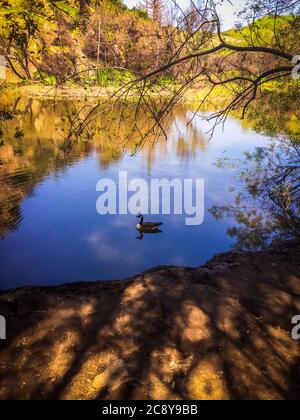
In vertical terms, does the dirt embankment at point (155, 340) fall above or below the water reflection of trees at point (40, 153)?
below

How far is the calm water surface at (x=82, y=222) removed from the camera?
977 cm

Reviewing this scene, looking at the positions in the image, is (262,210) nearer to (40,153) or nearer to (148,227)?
(148,227)

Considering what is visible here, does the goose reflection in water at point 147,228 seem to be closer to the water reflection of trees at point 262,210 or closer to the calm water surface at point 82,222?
the calm water surface at point 82,222

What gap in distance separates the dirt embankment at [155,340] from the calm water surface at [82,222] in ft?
5.33

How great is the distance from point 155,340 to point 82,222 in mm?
7923

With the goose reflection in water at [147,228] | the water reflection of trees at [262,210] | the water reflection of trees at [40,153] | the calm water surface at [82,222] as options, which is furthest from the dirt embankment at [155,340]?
the water reflection of trees at [262,210]

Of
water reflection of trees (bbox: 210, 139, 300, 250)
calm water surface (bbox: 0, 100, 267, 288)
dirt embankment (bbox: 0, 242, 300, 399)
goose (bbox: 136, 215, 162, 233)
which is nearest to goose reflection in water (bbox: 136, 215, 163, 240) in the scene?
goose (bbox: 136, 215, 162, 233)

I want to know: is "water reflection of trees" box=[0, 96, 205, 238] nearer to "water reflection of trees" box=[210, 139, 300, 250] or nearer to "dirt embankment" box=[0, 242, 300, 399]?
"dirt embankment" box=[0, 242, 300, 399]

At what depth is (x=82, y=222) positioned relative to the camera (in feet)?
41.9

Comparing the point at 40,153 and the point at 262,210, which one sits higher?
the point at 40,153

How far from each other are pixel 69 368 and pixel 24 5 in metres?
7.25

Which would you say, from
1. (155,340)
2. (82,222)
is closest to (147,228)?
(82,222)

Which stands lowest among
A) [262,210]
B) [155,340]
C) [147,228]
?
[155,340]
